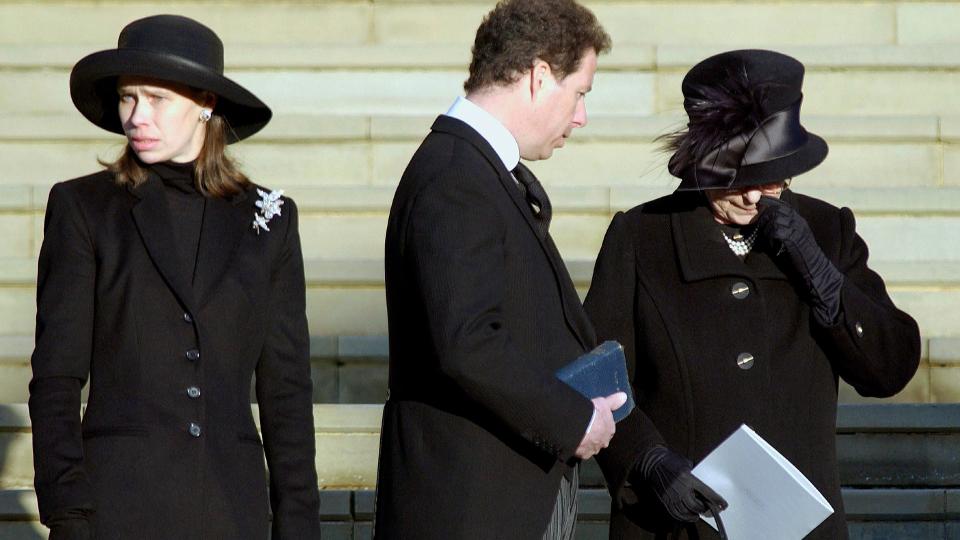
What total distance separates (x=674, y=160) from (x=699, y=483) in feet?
2.63

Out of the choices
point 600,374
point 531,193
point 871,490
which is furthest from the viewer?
point 871,490

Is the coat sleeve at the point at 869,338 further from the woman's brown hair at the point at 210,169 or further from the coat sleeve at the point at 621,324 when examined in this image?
the woman's brown hair at the point at 210,169

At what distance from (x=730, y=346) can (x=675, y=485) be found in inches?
16.3

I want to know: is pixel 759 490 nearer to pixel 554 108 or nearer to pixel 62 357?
pixel 554 108

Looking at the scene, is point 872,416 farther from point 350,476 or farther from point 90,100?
point 90,100

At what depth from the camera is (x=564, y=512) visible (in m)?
3.57

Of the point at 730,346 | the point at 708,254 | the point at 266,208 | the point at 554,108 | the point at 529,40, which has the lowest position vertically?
the point at 730,346

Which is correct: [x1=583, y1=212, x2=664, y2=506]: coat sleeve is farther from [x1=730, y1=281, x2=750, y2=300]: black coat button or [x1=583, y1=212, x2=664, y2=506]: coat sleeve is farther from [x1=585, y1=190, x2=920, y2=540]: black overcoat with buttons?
[x1=730, y1=281, x2=750, y2=300]: black coat button

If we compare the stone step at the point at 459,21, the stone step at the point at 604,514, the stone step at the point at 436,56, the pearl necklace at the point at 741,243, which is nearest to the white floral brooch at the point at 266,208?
the pearl necklace at the point at 741,243

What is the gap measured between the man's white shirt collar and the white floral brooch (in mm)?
710

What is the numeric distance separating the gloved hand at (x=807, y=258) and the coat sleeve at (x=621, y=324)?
1.26 ft

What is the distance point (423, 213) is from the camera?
3.36 m

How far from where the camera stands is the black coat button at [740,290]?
412cm

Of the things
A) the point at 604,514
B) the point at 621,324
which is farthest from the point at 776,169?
the point at 604,514
